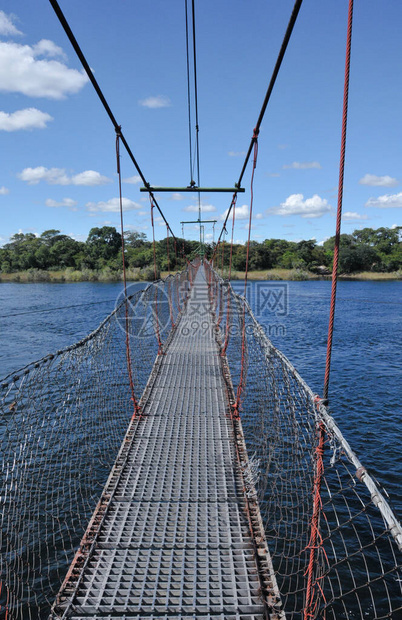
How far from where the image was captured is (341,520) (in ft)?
11.7

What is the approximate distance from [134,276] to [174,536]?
30434mm

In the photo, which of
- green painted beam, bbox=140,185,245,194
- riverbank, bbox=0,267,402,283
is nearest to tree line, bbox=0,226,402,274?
riverbank, bbox=0,267,402,283

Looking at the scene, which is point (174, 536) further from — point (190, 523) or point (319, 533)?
point (319, 533)

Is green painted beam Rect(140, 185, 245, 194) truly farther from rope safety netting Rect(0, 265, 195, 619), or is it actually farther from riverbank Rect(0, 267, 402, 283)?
riverbank Rect(0, 267, 402, 283)

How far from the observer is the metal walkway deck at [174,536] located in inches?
66.8

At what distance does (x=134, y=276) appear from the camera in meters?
31.8

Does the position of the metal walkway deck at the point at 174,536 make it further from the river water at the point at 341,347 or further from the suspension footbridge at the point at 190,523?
the river water at the point at 341,347

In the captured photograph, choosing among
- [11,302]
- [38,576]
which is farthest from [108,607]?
[11,302]

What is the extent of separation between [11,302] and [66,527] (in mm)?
17673

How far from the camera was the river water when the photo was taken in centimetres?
522

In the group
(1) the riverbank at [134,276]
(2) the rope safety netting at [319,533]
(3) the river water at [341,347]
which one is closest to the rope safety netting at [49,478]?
(2) the rope safety netting at [319,533]

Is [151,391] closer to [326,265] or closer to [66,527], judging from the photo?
[66,527]

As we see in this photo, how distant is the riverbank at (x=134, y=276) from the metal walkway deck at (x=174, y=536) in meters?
28.5

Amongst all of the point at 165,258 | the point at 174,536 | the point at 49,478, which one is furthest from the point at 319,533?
the point at 165,258
